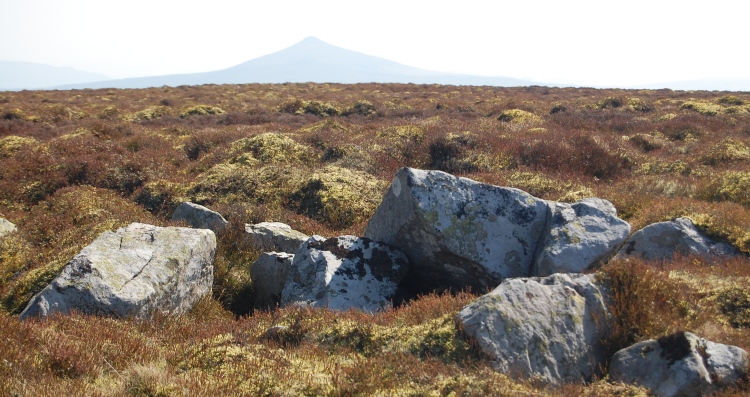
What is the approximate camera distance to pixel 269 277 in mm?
8914

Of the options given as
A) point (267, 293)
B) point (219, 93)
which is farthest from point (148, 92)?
point (267, 293)

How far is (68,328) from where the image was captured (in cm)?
555

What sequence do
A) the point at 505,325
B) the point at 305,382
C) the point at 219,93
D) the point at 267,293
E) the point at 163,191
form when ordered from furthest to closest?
1. the point at 219,93
2. the point at 163,191
3. the point at 267,293
4. the point at 505,325
5. the point at 305,382

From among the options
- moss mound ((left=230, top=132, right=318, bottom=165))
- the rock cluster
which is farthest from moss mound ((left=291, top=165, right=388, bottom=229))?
moss mound ((left=230, top=132, right=318, bottom=165))

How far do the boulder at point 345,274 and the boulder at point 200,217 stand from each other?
3.21m

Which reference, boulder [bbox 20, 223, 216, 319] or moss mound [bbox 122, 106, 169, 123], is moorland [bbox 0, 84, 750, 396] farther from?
moss mound [bbox 122, 106, 169, 123]

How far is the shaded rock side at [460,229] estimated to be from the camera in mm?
7832

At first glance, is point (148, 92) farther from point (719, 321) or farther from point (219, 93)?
point (719, 321)

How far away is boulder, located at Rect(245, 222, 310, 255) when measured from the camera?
33.8ft

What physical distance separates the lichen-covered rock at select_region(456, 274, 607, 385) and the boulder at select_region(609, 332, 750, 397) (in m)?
0.42

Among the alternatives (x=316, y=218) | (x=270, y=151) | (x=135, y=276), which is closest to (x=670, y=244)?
(x=316, y=218)

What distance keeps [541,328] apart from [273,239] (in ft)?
22.4

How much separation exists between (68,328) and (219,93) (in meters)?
49.6

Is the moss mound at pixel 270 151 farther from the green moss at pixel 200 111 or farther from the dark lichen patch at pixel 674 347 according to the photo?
the green moss at pixel 200 111
